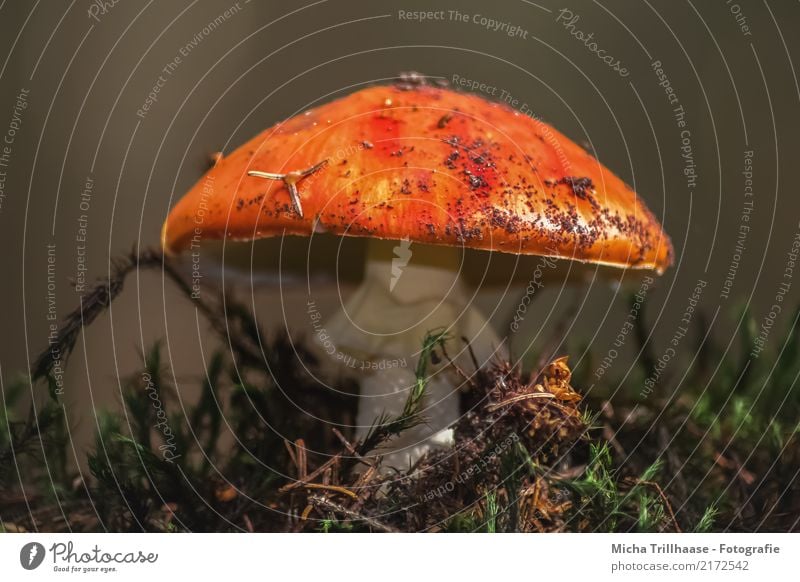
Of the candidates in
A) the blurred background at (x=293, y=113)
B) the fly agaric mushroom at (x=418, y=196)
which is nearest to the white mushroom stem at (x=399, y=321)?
the fly agaric mushroom at (x=418, y=196)

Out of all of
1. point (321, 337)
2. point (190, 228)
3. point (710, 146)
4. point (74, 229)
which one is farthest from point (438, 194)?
point (710, 146)

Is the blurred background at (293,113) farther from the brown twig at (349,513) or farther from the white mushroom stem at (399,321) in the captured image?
the brown twig at (349,513)

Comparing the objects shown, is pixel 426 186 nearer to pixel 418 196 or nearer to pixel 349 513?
pixel 418 196

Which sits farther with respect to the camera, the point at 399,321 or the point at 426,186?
the point at 399,321

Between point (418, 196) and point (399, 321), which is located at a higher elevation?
point (418, 196)

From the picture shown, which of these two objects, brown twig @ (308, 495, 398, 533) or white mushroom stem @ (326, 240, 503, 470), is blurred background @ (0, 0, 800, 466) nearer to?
white mushroom stem @ (326, 240, 503, 470)

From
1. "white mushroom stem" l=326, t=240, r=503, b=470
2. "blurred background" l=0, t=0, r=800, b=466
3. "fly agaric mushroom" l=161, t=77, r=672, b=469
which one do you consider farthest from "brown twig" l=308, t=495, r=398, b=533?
"blurred background" l=0, t=0, r=800, b=466

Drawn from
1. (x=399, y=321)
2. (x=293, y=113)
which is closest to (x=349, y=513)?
(x=399, y=321)
